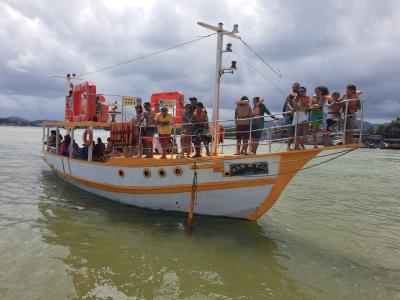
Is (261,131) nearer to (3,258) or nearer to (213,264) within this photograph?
(213,264)

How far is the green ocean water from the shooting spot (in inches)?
283

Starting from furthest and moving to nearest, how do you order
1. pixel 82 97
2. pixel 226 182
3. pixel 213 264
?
1. pixel 82 97
2. pixel 226 182
3. pixel 213 264

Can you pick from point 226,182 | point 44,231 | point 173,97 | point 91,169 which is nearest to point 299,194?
point 173,97

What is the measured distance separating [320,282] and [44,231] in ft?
23.5

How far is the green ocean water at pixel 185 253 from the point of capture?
7.18 m

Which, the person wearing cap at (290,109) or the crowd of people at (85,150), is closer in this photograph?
the person wearing cap at (290,109)

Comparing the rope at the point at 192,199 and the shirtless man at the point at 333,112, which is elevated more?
the shirtless man at the point at 333,112

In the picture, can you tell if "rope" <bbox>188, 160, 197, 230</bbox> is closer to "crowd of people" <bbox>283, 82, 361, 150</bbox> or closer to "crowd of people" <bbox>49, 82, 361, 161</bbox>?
"crowd of people" <bbox>49, 82, 361, 161</bbox>

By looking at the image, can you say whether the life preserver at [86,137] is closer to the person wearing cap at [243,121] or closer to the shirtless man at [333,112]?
the person wearing cap at [243,121]

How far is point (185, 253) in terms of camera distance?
29.3 feet

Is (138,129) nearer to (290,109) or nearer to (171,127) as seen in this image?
(171,127)

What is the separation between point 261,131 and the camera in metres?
10.8

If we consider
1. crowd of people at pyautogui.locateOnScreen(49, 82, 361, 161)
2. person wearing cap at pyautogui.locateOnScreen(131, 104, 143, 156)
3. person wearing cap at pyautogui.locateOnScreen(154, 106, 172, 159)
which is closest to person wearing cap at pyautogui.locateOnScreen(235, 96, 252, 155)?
crowd of people at pyautogui.locateOnScreen(49, 82, 361, 161)

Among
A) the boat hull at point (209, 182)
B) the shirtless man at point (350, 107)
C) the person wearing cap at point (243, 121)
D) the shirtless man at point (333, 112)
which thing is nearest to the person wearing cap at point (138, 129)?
the boat hull at point (209, 182)
